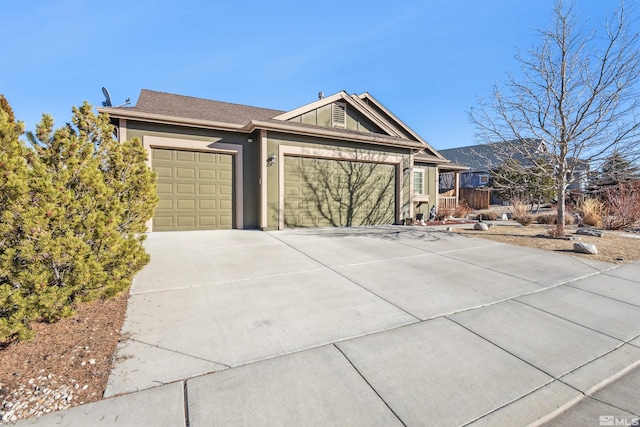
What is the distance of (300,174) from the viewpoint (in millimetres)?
9539

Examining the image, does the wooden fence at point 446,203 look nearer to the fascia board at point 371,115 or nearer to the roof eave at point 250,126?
the fascia board at point 371,115

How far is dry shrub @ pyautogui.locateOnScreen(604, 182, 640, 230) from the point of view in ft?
34.0

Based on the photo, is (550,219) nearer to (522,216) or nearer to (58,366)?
(522,216)

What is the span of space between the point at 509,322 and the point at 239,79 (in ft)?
39.7

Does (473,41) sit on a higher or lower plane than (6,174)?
higher

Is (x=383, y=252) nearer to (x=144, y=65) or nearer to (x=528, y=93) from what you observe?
(x=528, y=93)

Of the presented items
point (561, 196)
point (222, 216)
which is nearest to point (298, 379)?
point (222, 216)

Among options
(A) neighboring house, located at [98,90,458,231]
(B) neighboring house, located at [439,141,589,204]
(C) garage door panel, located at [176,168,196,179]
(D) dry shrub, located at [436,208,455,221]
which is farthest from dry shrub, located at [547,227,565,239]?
(C) garage door panel, located at [176,168,196,179]

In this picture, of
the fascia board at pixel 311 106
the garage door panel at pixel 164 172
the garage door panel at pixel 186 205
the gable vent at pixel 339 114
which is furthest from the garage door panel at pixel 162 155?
the gable vent at pixel 339 114

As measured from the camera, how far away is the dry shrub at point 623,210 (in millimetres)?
10352

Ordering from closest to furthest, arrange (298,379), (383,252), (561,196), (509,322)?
(298,379), (509,322), (383,252), (561,196)

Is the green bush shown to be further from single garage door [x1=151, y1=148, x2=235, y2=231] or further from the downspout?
the downspout

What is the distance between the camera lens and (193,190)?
8570mm

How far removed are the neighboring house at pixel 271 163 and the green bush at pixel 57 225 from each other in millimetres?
5195
